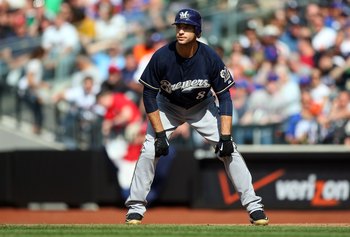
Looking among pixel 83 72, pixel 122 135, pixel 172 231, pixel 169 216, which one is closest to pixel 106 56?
pixel 83 72

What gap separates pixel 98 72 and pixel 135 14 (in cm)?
196

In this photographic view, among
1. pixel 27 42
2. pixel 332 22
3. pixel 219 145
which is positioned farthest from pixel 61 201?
pixel 219 145

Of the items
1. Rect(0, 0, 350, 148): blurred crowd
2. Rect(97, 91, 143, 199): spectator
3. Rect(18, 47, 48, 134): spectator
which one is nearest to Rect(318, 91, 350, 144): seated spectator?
Rect(0, 0, 350, 148): blurred crowd

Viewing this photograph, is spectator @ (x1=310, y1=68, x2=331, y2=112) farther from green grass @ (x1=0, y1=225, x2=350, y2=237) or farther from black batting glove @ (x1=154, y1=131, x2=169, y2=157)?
black batting glove @ (x1=154, y1=131, x2=169, y2=157)

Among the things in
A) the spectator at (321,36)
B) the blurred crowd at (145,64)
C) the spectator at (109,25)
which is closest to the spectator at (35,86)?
the blurred crowd at (145,64)

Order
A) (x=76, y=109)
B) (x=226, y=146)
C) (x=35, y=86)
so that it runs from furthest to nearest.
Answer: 1. (x=35, y=86)
2. (x=76, y=109)
3. (x=226, y=146)

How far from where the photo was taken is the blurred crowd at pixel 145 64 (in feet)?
Answer: 52.3

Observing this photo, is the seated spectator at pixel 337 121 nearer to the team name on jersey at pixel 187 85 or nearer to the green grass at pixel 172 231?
the green grass at pixel 172 231

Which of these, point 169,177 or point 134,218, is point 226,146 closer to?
point 134,218

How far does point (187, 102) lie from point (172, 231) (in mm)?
1478

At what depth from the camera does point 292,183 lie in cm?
1588

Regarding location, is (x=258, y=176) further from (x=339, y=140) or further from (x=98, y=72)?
(x=98, y=72)

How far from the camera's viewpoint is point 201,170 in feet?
53.5

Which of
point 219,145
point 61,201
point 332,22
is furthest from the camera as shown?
point 332,22
